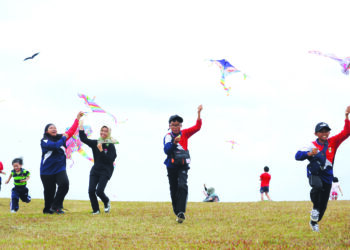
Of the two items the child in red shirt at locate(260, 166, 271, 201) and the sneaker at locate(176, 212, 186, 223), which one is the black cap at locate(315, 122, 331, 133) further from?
the child in red shirt at locate(260, 166, 271, 201)

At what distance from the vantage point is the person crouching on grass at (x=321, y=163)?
8409 mm

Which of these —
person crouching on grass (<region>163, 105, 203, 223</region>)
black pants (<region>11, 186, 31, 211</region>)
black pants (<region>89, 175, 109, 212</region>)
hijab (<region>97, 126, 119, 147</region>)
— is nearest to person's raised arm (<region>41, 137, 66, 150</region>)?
hijab (<region>97, 126, 119, 147</region>)

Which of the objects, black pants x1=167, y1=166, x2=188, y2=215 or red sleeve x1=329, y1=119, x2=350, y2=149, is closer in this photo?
red sleeve x1=329, y1=119, x2=350, y2=149

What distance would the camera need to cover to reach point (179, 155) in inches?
369

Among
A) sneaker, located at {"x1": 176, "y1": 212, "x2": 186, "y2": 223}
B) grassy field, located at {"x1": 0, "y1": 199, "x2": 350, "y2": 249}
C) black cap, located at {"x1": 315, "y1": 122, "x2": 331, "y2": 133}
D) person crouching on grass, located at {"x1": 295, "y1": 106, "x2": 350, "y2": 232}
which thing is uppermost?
black cap, located at {"x1": 315, "y1": 122, "x2": 331, "y2": 133}

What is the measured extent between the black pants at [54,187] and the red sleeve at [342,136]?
→ 6.99m

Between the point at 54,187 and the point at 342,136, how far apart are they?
24.6 ft

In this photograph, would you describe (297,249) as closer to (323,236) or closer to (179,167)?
(323,236)

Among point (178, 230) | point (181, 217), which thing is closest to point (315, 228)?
point (178, 230)

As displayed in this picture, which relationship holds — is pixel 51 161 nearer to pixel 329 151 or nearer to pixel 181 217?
pixel 181 217

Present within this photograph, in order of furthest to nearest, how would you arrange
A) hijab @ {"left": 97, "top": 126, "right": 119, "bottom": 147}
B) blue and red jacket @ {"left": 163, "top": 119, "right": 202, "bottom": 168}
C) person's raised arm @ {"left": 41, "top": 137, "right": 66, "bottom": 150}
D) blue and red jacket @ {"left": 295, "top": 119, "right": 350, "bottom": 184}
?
hijab @ {"left": 97, "top": 126, "right": 119, "bottom": 147} → person's raised arm @ {"left": 41, "top": 137, "right": 66, "bottom": 150} → blue and red jacket @ {"left": 163, "top": 119, "right": 202, "bottom": 168} → blue and red jacket @ {"left": 295, "top": 119, "right": 350, "bottom": 184}

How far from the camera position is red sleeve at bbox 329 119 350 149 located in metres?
8.47

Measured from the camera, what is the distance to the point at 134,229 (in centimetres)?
895

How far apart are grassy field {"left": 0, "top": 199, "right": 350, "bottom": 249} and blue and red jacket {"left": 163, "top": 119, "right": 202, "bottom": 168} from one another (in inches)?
57.3
